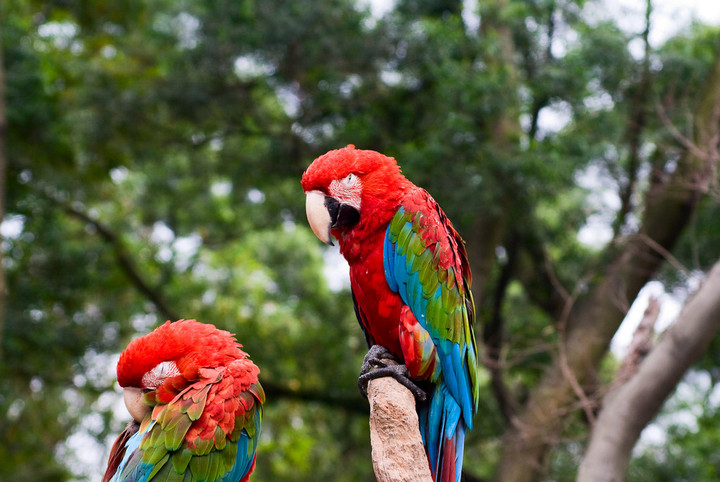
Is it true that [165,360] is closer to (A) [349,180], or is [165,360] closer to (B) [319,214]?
(B) [319,214]

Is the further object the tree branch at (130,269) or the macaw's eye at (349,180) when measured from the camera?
the tree branch at (130,269)

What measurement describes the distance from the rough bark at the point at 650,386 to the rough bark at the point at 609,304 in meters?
1.21

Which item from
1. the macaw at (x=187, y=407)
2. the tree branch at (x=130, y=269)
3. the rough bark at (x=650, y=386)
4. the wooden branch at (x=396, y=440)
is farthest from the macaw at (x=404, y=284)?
the tree branch at (x=130, y=269)

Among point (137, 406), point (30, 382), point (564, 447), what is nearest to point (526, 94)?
point (564, 447)

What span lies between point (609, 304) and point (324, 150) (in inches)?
102

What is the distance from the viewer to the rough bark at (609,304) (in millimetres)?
5332

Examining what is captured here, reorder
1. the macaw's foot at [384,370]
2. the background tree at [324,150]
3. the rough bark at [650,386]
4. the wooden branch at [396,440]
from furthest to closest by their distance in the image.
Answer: the background tree at [324,150] < the rough bark at [650,386] < the macaw's foot at [384,370] < the wooden branch at [396,440]

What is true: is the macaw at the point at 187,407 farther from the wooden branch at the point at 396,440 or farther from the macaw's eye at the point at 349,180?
the macaw's eye at the point at 349,180

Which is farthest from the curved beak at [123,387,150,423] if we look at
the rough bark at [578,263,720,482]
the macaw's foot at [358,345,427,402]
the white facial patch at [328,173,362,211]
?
the rough bark at [578,263,720,482]

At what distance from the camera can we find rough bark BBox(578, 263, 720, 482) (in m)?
3.93

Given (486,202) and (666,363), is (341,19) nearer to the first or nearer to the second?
(486,202)

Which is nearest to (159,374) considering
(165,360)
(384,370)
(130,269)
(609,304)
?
(165,360)

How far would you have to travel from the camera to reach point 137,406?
2246 millimetres

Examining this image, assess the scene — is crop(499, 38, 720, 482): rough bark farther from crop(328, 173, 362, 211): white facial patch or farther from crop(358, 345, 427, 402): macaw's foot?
crop(328, 173, 362, 211): white facial patch
